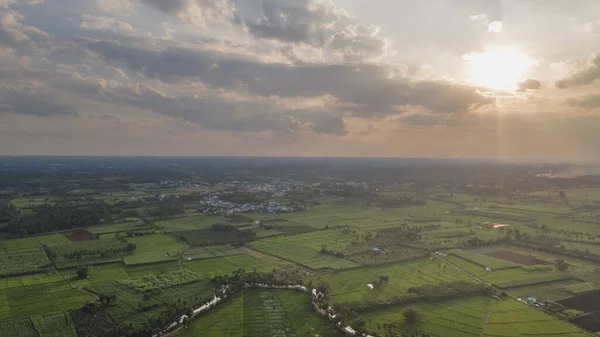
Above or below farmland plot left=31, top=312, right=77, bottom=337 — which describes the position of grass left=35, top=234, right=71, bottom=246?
above

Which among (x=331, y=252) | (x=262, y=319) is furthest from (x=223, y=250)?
(x=262, y=319)

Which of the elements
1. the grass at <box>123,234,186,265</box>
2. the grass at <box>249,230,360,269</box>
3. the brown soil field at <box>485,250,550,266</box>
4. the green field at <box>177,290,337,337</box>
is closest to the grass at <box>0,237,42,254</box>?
the grass at <box>123,234,186,265</box>

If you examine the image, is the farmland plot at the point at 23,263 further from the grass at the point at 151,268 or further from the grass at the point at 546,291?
the grass at the point at 546,291

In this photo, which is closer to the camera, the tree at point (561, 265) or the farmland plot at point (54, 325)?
the farmland plot at point (54, 325)

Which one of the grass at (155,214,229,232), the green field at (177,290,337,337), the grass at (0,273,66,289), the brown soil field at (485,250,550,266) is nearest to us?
the green field at (177,290,337,337)

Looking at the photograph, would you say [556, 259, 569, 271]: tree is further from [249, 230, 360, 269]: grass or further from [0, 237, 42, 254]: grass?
[0, 237, 42, 254]: grass

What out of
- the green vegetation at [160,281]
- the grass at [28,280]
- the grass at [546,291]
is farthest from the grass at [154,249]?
the grass at [546,291]
